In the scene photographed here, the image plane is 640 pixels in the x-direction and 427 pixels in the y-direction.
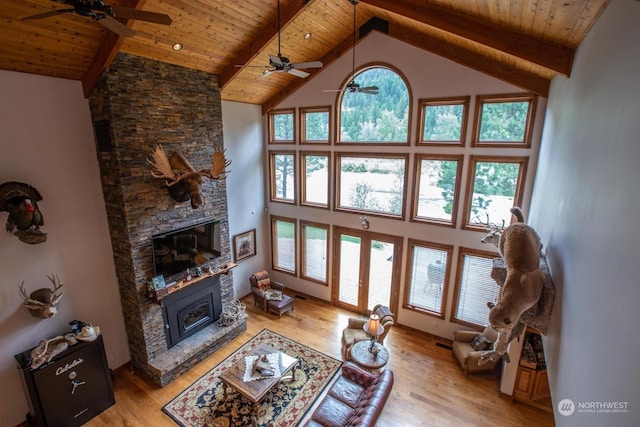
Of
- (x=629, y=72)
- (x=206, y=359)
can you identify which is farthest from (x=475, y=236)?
(x=206, y=359)

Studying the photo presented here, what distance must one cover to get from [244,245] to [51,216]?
431cm

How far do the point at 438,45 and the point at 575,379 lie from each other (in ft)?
19.0

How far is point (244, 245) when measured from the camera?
838 cm

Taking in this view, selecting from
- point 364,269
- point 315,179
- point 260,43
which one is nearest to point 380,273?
point 364,269

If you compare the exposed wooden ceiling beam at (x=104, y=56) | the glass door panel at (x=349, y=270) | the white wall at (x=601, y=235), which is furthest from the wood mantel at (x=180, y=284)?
the white wall at (x=601, y=235)

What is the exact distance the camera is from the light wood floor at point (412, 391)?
16.2 feet

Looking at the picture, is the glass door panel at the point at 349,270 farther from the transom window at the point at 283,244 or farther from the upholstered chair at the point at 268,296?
the transom window at the point at 283,244

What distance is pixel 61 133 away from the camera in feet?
15.5

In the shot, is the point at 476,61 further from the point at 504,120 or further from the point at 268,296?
the point at 268,296

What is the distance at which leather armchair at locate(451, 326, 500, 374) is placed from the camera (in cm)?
572

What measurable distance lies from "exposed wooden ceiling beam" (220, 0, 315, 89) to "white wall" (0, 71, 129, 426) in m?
2.58

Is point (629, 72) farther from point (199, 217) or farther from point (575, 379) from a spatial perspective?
point (199, 217)

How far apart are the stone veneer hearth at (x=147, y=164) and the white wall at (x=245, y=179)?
1.07 m

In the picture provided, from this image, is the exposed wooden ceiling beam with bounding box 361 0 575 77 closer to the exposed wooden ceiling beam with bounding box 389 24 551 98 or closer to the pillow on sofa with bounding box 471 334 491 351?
the exposed wooden ceiling beam with bounding box 389 24 551 98
